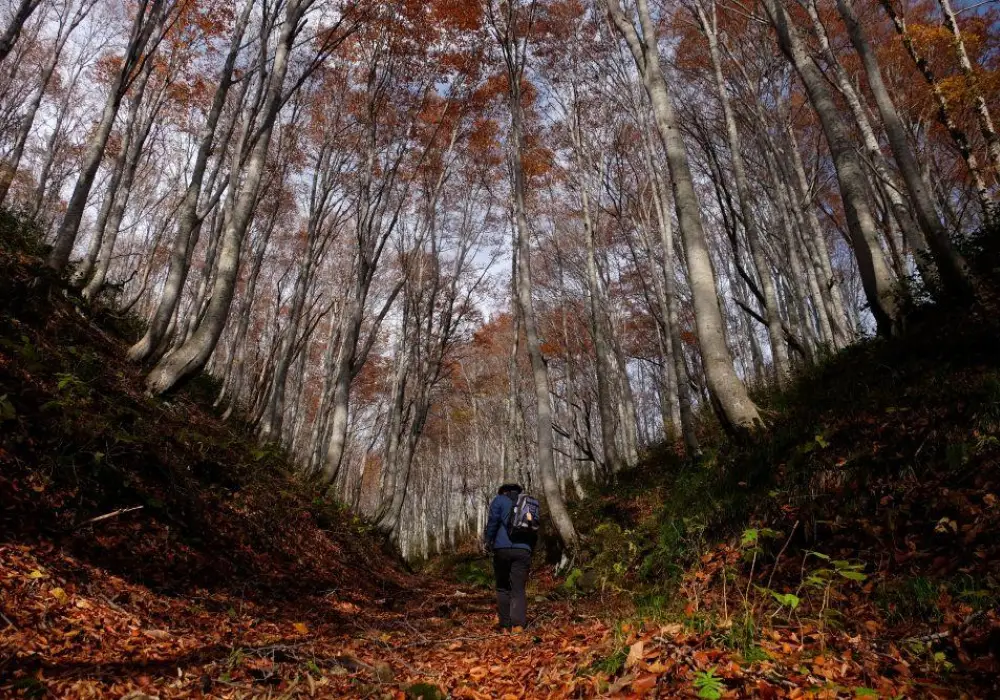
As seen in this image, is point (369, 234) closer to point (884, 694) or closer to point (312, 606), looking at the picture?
point (312, 606)

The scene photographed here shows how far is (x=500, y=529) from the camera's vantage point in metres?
5.29

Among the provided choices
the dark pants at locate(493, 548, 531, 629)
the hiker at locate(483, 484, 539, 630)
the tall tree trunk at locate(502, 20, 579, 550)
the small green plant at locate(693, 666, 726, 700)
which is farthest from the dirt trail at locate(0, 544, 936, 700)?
the tall tree trunk at locate(502, 20, 579, 550)

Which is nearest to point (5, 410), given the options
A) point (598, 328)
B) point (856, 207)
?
point (856, 207)

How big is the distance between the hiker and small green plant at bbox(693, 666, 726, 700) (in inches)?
125

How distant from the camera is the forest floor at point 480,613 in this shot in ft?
7.47

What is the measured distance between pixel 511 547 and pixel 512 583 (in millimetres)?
348

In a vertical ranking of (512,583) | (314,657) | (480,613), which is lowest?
(480,613)

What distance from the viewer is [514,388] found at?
1648cm

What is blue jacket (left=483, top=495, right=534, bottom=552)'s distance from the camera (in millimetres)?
5195

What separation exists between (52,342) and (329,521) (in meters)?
5.25

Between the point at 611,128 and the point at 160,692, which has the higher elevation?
the point at 611,128

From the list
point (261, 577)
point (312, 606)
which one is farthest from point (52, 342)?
point (312, 606)

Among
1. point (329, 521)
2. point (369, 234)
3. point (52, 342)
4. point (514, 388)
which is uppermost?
point (369, 234)

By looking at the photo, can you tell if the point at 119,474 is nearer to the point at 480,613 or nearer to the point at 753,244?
the point at 480,613
